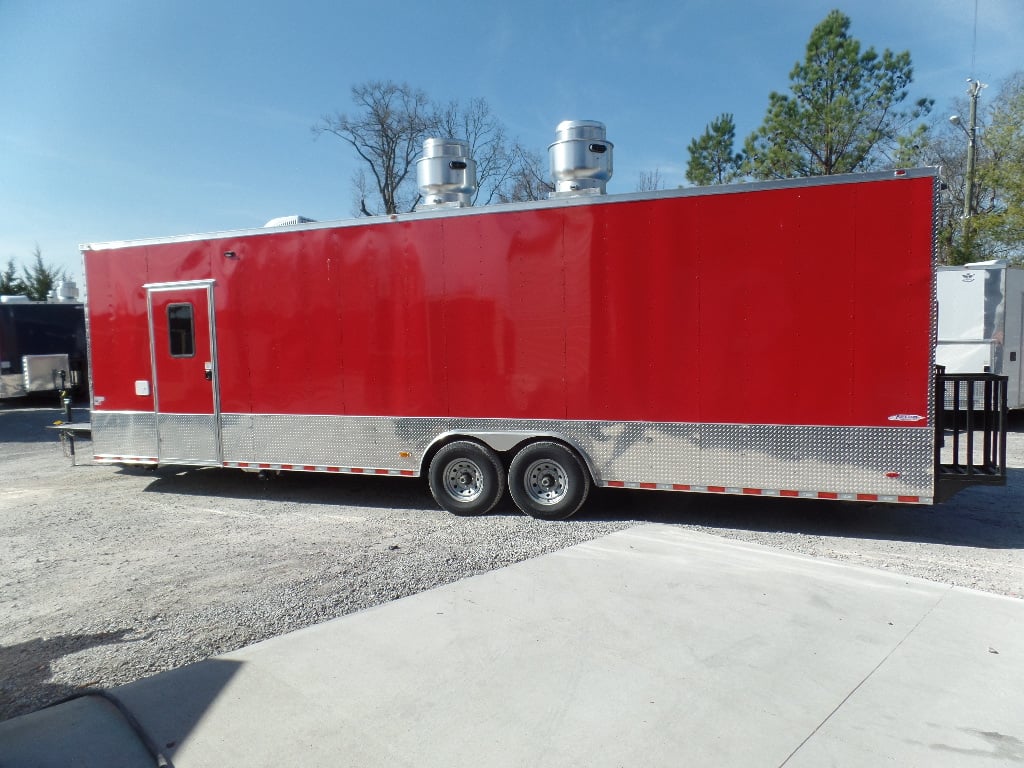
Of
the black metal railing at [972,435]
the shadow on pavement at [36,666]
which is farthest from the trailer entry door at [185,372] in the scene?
the black metal railing at [972,435]

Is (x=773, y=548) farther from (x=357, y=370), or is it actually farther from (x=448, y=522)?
(x=357, y=370)

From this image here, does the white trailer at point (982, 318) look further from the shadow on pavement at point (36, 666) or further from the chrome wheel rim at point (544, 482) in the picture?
the shadow on pavement at point (36, 666)

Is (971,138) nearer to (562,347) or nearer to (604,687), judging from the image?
(562,347)

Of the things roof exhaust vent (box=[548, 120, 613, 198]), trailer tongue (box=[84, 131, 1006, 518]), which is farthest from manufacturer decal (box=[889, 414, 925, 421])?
roof exhaust vent (box=[548, 120, 613, 198])

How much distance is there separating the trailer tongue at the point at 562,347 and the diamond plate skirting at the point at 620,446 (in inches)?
0.8

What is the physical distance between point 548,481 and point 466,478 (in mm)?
864

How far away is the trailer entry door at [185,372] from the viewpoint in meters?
7.74

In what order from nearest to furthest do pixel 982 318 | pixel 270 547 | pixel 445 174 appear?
pixel 270 547 < pixel 445 174 < pixel 982 318

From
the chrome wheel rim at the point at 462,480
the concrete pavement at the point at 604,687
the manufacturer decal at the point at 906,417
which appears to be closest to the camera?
the concrete pavement at the point at 604,687

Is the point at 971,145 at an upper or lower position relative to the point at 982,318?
upper

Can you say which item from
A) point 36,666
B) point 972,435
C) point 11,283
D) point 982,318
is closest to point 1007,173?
point 982,318

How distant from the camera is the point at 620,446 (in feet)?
20.9

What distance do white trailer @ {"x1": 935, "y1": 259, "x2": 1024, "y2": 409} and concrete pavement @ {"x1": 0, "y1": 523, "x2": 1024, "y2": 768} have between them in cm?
811

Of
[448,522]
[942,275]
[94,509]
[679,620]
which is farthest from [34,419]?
[942,275]
